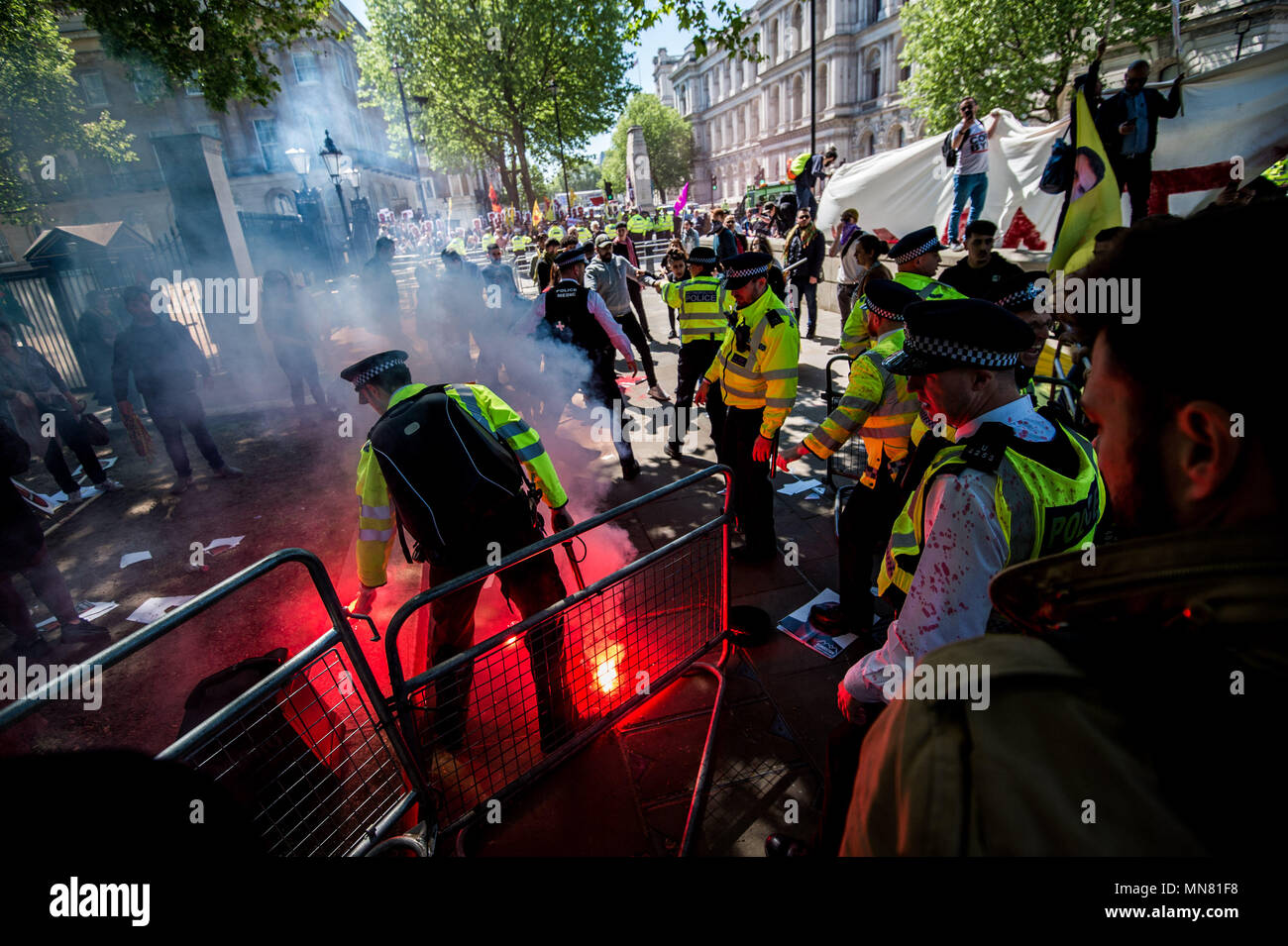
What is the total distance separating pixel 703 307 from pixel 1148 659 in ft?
19.5

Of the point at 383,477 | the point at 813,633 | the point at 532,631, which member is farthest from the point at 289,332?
the point at 813,633

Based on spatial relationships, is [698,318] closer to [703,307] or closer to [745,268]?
[703,307]

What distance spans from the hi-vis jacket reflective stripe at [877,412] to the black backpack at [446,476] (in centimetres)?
191

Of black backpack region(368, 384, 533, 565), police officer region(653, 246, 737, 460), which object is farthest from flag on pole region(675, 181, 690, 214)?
black backpack region(368, 384, 533, 565)

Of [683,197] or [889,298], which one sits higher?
[683,197]

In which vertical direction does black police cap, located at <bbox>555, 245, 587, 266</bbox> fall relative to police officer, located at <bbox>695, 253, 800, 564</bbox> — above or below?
above

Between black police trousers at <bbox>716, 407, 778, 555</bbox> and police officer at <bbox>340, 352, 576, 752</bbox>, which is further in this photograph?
black police trousers at <bbox>716, 407, 778, 555</bbox>

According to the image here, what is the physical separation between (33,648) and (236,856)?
16.8 feet

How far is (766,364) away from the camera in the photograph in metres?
4.27

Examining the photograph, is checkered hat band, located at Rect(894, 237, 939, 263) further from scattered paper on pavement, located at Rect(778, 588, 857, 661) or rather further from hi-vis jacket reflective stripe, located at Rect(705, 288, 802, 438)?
scattered paper on pavement, located at Rect(778, 588, 857, 661)

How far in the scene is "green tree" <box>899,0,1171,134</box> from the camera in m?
21.6

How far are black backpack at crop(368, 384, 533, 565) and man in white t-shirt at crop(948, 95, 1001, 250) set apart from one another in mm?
8465

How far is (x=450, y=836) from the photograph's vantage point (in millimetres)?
2775

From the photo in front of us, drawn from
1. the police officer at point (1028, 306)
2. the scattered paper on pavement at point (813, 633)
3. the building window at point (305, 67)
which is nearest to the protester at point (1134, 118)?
the police officer at point (1028, 306)
